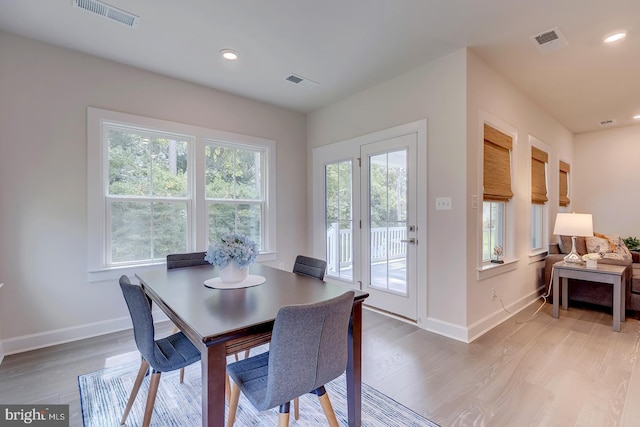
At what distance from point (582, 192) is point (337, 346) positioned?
6738 mm

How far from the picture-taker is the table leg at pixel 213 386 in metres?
1.13

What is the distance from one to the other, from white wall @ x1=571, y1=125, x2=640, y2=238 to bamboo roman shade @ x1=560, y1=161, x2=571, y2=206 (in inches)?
15.6

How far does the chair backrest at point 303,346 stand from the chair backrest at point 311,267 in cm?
83

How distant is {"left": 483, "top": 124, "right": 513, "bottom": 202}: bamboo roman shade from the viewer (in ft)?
10.2

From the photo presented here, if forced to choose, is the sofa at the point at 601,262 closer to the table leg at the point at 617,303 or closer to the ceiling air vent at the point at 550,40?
the table leg at the point at 617,303

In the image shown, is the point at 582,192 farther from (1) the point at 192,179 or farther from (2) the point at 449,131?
(1) the point at 192,179

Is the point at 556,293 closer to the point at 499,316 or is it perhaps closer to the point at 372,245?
the point at 499,316

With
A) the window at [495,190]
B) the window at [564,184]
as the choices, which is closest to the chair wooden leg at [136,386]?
the window at [495,190]

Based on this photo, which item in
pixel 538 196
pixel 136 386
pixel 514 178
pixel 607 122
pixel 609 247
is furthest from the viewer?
pixel 607 122

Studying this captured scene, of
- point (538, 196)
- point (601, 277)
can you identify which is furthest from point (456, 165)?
point (538, 196)

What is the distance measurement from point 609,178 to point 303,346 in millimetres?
6901

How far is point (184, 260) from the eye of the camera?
99.4 inches

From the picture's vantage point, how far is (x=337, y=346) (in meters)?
1.35

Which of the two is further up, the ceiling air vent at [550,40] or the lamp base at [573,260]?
the ceiling air vent at [550,40]
